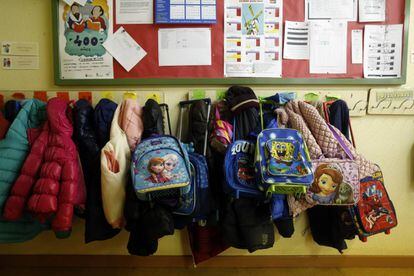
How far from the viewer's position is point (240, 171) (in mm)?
1008

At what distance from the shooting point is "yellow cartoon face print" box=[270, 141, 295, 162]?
96 centimetres

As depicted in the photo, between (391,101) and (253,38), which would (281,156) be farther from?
(391,101)

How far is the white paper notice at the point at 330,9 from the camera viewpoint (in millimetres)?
1201

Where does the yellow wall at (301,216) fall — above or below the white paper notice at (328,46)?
below

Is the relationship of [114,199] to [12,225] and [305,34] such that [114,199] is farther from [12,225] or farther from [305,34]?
[305,34]

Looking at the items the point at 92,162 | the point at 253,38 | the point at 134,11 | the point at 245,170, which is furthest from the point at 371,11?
the point at 92,162

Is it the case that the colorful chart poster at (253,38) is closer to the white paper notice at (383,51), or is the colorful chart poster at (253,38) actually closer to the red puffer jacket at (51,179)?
the white paper notice at (383,51)

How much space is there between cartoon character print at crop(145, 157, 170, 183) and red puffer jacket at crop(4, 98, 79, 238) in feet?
1.04

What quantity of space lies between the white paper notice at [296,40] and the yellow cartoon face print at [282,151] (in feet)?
1.67

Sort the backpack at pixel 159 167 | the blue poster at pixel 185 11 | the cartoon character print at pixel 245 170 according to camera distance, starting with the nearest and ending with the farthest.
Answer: the backpack at pixel 159 167 → the cartoon character print at pixel 245 170 → the blue poster at pixel 185 11

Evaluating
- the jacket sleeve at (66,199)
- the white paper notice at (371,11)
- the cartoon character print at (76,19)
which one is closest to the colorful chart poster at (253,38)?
the white paper notice at (371,11)

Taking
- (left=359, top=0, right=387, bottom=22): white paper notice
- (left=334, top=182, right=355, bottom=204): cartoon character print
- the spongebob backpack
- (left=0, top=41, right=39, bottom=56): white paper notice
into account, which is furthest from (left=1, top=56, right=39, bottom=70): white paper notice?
(left=359, top=0, right=387, bottom=22): white paper notice

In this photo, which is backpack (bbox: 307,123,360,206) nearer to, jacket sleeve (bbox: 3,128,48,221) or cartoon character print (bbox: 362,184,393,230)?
cartoon character print (bbox: 362,184,393,230)

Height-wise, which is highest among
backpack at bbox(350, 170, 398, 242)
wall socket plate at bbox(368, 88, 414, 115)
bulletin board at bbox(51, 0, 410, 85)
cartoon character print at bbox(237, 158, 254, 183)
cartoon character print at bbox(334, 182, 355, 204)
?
bulletin board at bbox(51, 0, 410, 85)
